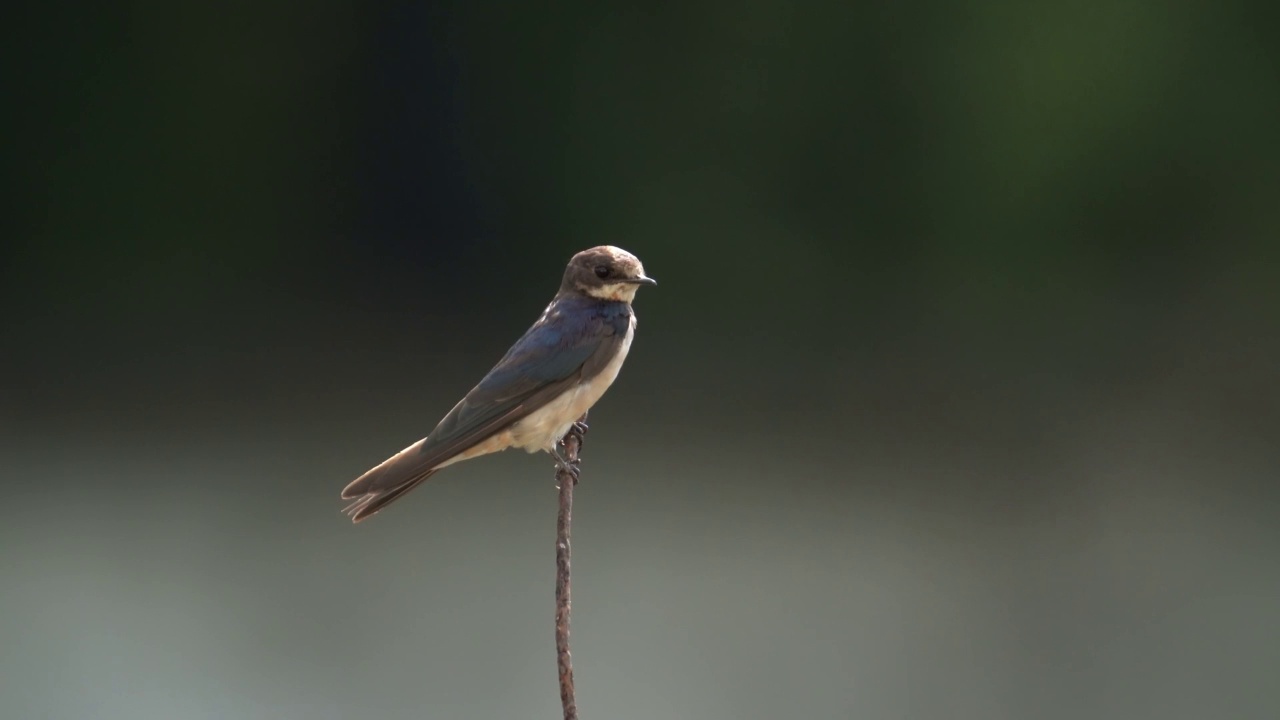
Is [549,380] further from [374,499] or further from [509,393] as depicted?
[374,499]

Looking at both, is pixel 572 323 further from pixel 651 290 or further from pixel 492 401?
pixel 651 290

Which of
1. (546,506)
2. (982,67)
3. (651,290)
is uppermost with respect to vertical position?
(982,67)

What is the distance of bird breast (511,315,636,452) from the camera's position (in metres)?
2.19

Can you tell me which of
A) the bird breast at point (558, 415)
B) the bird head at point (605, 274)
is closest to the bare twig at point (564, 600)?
the bird breast at point (558, 415)

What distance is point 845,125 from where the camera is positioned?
19.8 feet

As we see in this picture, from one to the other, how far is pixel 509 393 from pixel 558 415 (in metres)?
0.09

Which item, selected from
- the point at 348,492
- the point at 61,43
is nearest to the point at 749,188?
the point at 61,43

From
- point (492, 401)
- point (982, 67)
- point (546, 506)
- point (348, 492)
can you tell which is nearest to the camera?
point (348, 492)

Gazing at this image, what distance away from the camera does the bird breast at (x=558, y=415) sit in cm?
219

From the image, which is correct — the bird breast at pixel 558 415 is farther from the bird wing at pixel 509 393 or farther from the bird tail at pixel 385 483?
the bird tail at pixel 385 483

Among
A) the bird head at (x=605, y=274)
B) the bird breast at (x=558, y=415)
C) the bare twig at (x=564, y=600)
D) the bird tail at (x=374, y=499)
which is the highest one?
the bird head at (x=605, y=274)

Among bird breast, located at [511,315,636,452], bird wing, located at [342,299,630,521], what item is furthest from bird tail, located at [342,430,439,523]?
bird breast, located at [511,315,636,452]

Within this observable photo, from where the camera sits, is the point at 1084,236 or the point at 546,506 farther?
the point at 1084,236

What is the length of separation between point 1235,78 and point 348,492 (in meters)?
4.79
